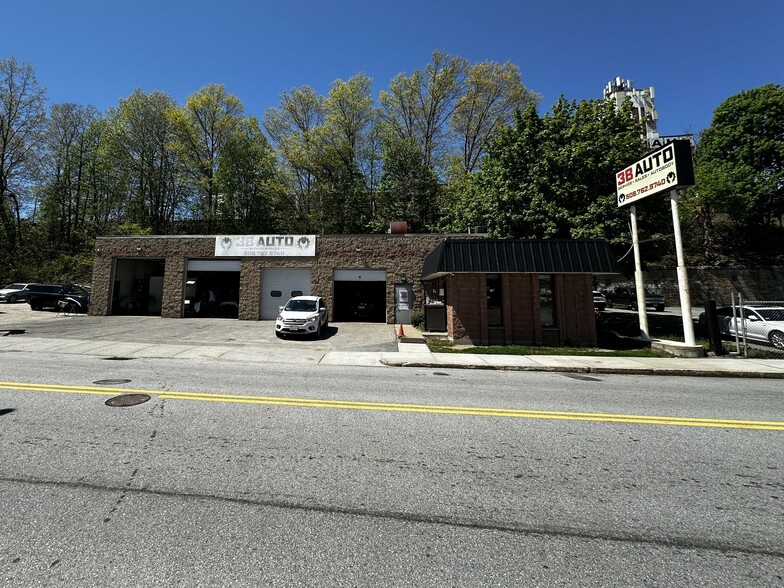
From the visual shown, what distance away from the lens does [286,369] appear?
29.9 feet

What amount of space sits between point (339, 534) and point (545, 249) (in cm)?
1356

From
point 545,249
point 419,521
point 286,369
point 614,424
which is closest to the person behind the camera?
point 419,521

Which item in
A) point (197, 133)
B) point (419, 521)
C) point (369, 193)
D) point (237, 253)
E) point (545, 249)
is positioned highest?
point (197, 133)

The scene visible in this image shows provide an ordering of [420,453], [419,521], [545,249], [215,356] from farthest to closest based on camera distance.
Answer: [545,249] < [215,356] < [420,453] < [419,521]

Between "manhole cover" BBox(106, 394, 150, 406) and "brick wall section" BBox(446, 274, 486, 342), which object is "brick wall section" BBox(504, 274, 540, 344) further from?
"manhole cover" BBox(106, 394, 150, 406)

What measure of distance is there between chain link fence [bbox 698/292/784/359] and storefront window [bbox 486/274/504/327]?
23.2 ft

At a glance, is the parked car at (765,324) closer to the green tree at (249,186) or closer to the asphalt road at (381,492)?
the asphalt road at (381,492)

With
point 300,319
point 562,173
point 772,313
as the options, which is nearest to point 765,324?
point 772,313

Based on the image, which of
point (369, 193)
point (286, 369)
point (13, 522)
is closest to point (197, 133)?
point (369, 193)

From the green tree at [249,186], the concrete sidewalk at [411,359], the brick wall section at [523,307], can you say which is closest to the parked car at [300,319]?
the concrete sidewalk at [411,359]

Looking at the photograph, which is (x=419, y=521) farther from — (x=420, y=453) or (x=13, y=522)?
(x=13, y=522)

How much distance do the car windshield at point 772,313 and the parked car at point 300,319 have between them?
18.5m

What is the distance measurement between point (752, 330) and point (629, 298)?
21.2 metres

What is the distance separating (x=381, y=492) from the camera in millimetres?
3150
